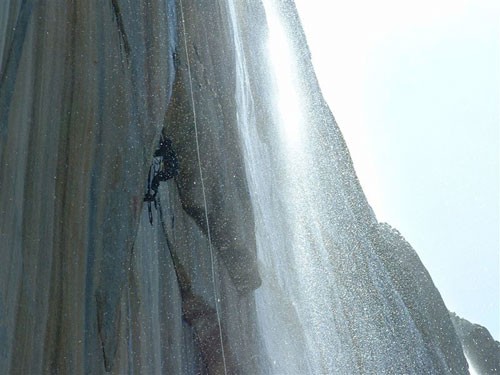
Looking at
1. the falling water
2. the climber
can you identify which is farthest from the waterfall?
the climber

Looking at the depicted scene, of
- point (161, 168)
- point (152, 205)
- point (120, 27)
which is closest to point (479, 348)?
point (161, 168)

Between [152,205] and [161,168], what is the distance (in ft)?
0.83

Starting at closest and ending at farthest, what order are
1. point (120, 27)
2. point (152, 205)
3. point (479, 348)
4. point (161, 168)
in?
point (120, 27) < point (152, 205) < point (161, 168) < point (479, 348)

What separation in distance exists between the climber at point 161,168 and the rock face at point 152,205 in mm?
50

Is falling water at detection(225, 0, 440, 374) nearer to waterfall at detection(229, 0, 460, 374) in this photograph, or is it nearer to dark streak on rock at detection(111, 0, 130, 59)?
waterfall at detection(229, 0, 460, 374)

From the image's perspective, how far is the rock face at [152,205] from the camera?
2.61 metres

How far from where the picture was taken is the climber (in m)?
3.73

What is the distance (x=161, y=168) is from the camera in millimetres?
3893

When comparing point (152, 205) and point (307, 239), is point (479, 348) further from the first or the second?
point (152, 205)

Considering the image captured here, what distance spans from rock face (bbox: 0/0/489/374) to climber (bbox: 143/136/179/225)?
0.05 m

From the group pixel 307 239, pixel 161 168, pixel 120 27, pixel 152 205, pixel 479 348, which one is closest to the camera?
pixel 120 27

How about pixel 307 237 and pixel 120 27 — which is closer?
pixel 120 27

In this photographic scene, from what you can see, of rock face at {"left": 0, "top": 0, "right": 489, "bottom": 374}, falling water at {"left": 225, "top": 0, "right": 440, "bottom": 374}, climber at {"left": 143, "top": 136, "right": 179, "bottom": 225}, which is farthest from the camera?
falling water at {"left": 225, "top": 0, "right": 440, "bottom": 374}

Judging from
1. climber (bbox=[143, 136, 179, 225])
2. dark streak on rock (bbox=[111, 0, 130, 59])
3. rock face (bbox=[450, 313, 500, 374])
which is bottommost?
rock face (bbox=[450, 313, 500, 374])
